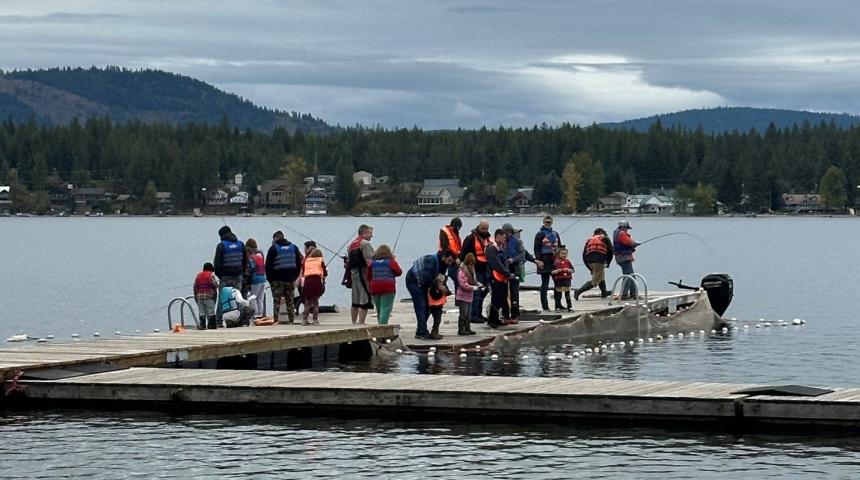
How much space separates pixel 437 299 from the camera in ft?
87.7

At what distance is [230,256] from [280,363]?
2428 mm

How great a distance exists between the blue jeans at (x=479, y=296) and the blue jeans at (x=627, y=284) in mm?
4511

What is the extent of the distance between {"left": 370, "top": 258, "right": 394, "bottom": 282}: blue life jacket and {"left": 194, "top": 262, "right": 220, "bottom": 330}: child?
2.72 metres

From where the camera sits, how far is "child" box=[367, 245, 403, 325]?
83.9 ft

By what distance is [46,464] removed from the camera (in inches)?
658

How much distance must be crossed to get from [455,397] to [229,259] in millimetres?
8241

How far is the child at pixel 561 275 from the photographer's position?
1211 inches

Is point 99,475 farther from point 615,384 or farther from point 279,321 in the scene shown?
point 279,321

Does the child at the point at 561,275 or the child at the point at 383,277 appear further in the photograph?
the child at the point at 561,275

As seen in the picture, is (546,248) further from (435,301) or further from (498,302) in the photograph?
(435,301)

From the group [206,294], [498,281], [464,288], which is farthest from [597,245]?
[206,294]

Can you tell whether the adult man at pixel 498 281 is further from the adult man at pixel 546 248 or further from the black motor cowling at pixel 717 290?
the black motor cowling at pixel 717 290

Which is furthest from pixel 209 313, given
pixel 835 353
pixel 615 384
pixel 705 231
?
pixel 705 231

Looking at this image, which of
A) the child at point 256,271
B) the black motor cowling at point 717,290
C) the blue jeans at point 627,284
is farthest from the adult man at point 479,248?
the black motor cowling at point 717,290
